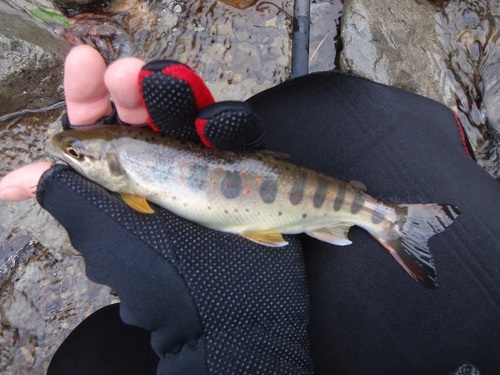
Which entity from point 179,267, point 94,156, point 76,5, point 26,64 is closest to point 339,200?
point 179,267

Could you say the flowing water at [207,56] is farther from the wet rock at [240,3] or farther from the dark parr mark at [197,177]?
the dark parr mark at [197,177]

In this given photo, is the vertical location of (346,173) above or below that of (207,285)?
above

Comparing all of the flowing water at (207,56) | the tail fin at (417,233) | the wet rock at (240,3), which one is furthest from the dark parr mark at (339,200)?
the wet rock at (240,3)

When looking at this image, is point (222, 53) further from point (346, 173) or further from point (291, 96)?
point (346, 173)

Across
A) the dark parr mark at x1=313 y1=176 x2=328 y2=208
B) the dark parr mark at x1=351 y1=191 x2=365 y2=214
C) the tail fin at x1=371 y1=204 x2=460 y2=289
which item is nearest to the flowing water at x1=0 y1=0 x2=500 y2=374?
the dark parr mark at x1=313 y1=176 x2=328 y2=208

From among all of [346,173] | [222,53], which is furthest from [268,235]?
[222,53]

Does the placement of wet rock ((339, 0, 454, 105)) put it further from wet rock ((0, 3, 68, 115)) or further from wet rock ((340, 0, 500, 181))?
wet rock ((0, 3, 68, 115))
